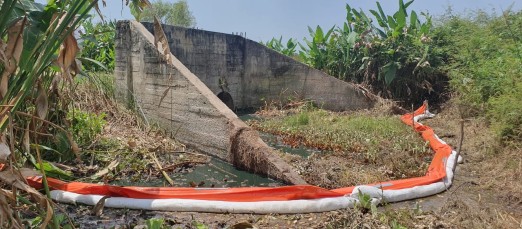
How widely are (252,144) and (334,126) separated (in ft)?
11.6

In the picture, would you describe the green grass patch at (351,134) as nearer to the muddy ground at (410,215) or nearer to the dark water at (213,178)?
the muddy ground at (410,215)

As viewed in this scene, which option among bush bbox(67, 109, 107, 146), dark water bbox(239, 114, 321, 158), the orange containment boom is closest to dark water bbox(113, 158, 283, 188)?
the orange containment boom

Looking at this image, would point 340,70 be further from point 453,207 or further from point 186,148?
point 453,207

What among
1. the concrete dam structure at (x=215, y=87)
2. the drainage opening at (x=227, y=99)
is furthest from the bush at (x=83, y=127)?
the drainage opening at (x=227, y=99)

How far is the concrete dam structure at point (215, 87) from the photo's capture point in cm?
596

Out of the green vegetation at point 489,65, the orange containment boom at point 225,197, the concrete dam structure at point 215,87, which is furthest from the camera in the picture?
the green vegetation at point 489,65

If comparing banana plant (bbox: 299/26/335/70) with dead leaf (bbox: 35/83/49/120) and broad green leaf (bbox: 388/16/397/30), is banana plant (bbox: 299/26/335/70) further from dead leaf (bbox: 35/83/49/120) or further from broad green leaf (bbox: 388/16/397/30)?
dead leaf (bbox: 35/83/49/120)

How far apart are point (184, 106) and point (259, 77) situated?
5.82 meters

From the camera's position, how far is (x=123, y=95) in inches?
325

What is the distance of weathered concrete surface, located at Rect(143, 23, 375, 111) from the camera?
11.3 metres

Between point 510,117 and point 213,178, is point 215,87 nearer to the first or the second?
point 213,178

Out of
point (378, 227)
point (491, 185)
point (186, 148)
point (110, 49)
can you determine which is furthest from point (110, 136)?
point (110, 49)

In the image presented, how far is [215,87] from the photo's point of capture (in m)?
11.4

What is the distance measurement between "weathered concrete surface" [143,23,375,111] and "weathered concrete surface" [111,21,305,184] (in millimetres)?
2838
